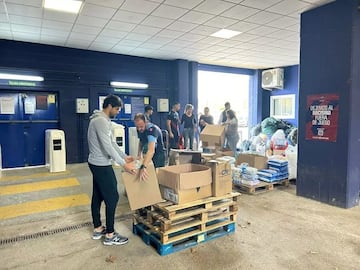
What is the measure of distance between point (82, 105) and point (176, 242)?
5.25 meters

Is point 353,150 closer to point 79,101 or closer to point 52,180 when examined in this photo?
point 52,180

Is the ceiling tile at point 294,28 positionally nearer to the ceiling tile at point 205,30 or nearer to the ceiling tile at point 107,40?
the ceiling tile at point 205,30

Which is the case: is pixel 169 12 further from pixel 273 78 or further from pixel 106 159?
pixel 273 78

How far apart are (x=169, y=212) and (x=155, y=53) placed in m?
5.77

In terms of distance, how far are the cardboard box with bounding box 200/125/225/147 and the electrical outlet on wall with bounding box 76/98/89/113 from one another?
3.21 m

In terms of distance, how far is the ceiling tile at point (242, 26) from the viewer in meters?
5.04

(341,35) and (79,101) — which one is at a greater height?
(341,35)

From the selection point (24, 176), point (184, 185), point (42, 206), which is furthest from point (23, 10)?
point (184, 185)

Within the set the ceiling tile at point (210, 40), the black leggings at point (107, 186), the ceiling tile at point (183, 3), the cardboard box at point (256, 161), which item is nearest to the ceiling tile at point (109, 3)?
the ceiling tile at point (183, 3)

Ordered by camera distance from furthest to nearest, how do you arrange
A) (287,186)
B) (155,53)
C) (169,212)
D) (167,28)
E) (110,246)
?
1. (155,53)
2. (167,28)
3. (287,186)
4. (110,246)
5. (169,212)

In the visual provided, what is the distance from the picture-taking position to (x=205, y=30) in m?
5.41

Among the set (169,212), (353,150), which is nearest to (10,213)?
(169,212)

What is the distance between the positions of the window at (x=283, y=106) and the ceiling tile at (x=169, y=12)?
6.58m

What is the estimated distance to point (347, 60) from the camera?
368 centimetres
